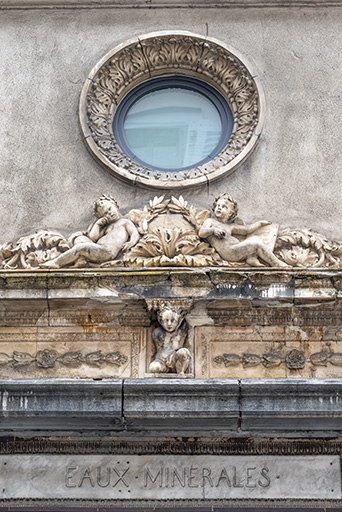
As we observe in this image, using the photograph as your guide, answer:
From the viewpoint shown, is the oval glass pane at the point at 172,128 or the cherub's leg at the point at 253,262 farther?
the oval glass pane at the point at 172,128

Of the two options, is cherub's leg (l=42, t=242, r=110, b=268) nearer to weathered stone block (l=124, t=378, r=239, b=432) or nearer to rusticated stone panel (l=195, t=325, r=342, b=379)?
rusticated stone panel (l=195, t=325, r=342, b=379)

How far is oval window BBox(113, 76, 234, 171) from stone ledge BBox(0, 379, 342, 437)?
2696 mm

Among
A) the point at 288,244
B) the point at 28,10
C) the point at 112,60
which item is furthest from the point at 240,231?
the point at 28,10

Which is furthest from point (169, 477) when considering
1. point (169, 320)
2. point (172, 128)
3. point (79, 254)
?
point (172, 128)

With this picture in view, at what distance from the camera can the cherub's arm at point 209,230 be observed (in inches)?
448

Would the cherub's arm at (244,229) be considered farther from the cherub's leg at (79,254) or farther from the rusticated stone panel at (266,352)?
the cherub's leg at (79,254)

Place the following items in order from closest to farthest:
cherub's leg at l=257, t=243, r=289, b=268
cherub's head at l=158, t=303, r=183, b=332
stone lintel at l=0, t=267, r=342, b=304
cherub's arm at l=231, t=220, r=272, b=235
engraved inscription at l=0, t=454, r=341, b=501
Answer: engraved inscription at l=0, t=454, r=341, b=501 < cherub's head at l=158, t=303, r=183, b=332 < stone lintel at l=0, t=267, r=342, b=304 < cherub's leg at l=257, t=243, r=289, b=268 < cherub's arm at l=231, t=220, r=272, b=235

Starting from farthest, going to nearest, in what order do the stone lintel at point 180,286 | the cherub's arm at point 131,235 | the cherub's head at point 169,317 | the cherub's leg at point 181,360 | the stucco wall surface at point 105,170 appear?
the stucco wall surface at point 105,170 < the cherub's arm at point 131,235 < the stone lintel at point 180,286 < the cherub's head at point 169,317 < the cherub's leg at point 181,360

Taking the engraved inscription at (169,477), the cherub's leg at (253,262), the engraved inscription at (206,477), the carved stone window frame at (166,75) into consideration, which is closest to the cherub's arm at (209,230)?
the cherub's leg at (253,262)

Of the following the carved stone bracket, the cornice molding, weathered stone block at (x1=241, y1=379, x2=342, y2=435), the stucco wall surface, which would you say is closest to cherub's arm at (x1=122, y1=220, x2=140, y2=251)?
the stucco wall surface

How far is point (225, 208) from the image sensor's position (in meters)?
11.6

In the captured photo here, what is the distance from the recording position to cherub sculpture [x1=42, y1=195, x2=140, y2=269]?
1137 centimetres

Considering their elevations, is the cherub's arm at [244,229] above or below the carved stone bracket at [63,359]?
above

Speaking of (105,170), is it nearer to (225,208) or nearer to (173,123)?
(173,123)
